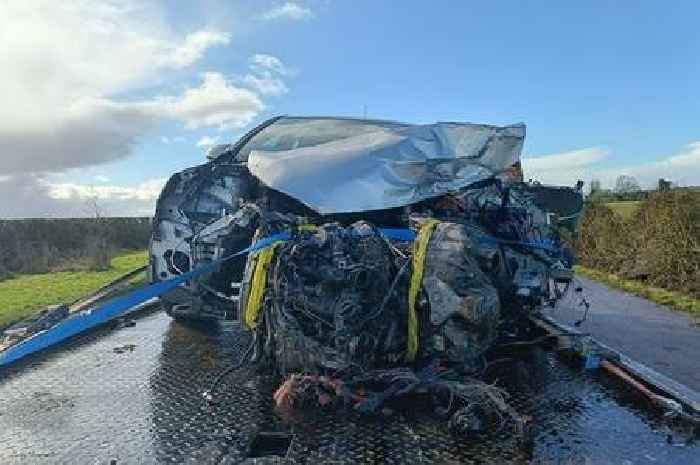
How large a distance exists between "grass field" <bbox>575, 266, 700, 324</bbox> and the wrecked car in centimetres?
400

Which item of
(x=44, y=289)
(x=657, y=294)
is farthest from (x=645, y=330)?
(x=44, y=289)

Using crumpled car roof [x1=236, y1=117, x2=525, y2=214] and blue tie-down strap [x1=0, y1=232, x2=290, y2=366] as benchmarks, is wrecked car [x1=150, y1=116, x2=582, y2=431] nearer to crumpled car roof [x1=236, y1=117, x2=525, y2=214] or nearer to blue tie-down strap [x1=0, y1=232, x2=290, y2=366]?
crumpled car roof [x1=236, y1=117, x2=525, y2=214]

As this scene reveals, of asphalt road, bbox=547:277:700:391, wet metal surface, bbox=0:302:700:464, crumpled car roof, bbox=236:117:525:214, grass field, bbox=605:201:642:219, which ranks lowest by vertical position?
asphalt road, bbox=547:277:700:391

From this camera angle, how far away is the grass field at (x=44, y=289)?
9.15 meters

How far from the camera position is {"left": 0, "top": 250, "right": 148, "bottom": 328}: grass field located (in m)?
9.15

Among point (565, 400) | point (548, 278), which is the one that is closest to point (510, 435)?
point (565, 400)

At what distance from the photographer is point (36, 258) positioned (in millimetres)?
17484

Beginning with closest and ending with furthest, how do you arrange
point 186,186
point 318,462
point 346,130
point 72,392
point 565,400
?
point 318,462
point 565,400
point 72,392
point 186,186
point 346,130

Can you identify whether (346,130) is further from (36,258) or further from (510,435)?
(36,258)

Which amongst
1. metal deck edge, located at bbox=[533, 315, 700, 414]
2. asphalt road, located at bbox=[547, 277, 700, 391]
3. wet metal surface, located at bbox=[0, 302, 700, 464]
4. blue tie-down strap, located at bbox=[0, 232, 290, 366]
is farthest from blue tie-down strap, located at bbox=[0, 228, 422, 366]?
asphalt road, located at bbox=[547, 277, 700, 391]

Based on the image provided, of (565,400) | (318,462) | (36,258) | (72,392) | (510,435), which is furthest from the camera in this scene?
(36,258)

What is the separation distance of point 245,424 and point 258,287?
0.93 metres

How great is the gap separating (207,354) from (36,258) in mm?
14478

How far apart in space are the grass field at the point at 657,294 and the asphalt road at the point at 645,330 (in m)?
0.21
